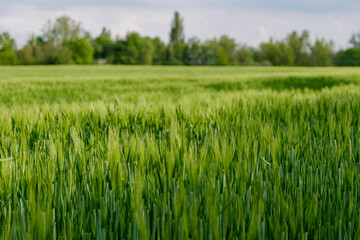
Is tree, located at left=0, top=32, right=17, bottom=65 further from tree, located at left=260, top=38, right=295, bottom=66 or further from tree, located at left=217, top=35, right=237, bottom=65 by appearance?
tree, located at left=260, top=38, right=295, bottom=66

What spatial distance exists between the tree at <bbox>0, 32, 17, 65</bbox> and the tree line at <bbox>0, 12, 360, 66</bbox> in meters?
2.53

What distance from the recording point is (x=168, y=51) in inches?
3083

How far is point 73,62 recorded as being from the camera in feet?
219

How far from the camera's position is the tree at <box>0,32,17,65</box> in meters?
59.6

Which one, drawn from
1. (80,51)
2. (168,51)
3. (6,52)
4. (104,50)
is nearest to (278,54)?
(168,51)

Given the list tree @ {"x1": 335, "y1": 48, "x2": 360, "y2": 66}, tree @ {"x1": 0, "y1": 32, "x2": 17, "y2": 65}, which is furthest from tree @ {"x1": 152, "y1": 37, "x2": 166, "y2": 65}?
tree @ {"x1": 335, "y1": 48, "x2": 360, "y2": 66}

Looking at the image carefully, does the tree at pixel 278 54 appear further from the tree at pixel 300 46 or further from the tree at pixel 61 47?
the tree at pixel 61 47

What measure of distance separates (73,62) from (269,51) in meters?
46.2

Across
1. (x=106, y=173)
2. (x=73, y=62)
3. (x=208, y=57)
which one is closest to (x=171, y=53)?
A: (x=208, y=57)

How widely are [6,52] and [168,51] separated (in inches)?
1368

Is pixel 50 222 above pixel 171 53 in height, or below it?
below

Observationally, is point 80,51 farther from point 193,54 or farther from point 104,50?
point 193,54

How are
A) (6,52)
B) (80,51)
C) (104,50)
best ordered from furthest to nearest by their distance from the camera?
(104,50)
(80,51)
(6,52)

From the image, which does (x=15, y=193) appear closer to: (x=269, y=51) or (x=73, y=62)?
(x=73, y=62)
